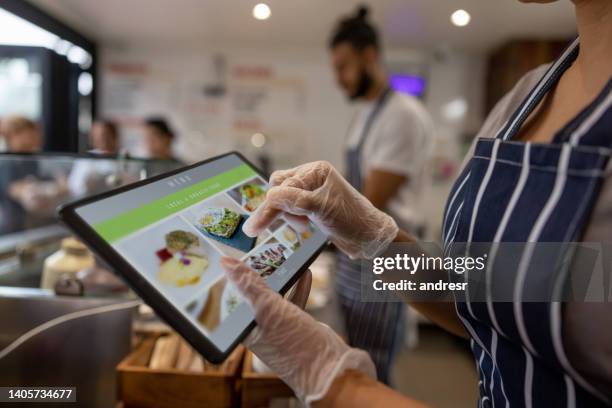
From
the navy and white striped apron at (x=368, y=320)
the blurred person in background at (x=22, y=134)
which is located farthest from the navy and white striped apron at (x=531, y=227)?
the blurred person in background at (x=22, y=134)

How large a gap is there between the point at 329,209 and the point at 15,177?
1.13 metres

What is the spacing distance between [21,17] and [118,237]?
0.62 metres

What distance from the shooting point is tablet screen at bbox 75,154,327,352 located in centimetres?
42

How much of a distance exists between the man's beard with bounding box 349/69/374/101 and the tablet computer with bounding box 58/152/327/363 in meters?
1.05

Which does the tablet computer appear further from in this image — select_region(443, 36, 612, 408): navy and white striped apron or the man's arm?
the man's arm

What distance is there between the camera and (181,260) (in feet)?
1.46

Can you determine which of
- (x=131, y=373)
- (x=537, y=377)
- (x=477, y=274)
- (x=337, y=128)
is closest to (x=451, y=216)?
(x=477, y=274)

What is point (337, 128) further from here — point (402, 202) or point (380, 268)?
point (380, 268)

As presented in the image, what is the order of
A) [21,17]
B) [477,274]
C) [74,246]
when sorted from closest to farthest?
[477,274] → [21,17] → [74,246]

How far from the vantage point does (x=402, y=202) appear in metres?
1.50

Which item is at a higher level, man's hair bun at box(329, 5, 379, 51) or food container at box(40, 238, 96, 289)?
man's hair bun at box(329, 5, 379, 51)

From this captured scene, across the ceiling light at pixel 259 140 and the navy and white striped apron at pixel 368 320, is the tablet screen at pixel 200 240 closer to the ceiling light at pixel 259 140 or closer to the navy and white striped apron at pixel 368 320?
the navy and white striped apron at pixel 368 320

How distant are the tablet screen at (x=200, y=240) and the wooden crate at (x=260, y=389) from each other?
32cm

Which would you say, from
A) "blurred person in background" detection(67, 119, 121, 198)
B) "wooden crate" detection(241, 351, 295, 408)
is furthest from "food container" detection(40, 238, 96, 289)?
"wooden crate" detection(241, 351, 295, 408)
